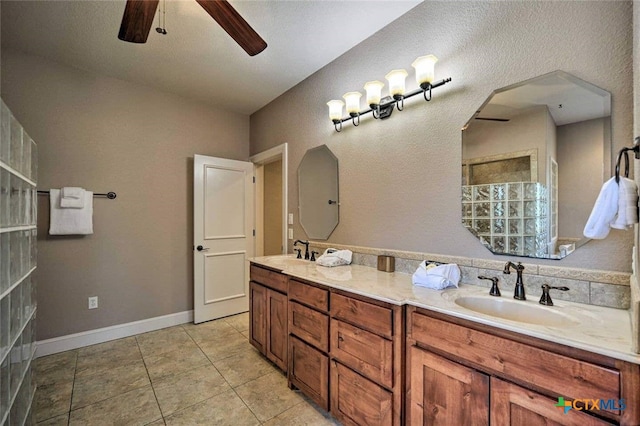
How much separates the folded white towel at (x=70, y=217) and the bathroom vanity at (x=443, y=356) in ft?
7.16

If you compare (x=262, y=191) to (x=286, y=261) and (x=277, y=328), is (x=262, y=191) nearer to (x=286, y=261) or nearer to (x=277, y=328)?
(x=286, y=261)

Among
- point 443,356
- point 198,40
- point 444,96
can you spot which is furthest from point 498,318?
point 198,40

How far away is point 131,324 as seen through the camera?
308cm

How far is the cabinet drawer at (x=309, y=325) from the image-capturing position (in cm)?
177

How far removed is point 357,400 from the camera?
1.55m

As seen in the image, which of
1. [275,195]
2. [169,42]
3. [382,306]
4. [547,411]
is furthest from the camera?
[275,195]

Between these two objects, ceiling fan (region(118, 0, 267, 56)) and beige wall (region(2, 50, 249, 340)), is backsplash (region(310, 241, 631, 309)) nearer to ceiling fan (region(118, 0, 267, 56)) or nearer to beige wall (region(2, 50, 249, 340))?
ceiling fan (region(118, 0, 267, 56))

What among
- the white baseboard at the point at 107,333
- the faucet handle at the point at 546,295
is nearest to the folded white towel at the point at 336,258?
the faucet handle at the point at 546,295

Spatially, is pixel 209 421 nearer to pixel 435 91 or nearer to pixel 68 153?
pixel 435 91

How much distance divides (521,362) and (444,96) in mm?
1551

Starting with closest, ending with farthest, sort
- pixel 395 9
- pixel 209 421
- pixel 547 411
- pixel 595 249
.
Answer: pixel 547 411
pixel 595 249
pixel 209 421
pixel 395 9

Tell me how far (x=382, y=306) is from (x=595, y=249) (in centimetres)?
102

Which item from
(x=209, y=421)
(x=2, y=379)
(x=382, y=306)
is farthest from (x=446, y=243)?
(x=2, y=379)

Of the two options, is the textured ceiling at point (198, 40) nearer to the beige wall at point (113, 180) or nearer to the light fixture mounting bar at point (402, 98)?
the beige wall at point (113, 180)
